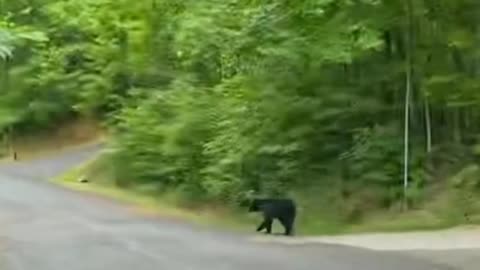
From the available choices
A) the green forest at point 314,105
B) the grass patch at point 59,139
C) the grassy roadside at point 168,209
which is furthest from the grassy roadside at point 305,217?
the grass patch at point 59,139

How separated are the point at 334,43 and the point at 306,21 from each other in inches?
27.9

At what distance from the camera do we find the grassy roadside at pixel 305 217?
18703 mm

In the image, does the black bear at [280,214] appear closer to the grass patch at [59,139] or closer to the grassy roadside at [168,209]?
the grassy roadside at [168,209]

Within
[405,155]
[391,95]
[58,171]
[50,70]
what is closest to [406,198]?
[405,155]

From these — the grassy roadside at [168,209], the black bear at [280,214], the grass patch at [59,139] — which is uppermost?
the black bear at [280,214]

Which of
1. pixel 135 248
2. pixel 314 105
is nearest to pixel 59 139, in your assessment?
pixel 314 105

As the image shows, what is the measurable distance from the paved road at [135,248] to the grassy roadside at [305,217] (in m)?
0.96

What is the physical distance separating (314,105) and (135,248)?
7.80 metres

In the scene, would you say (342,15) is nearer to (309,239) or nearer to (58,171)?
(309,239)

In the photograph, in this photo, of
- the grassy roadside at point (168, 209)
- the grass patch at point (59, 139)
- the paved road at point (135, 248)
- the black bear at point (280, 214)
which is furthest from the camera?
the grass patch at point (59, 139)

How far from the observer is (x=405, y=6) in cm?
1973

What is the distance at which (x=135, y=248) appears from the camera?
16391 mm

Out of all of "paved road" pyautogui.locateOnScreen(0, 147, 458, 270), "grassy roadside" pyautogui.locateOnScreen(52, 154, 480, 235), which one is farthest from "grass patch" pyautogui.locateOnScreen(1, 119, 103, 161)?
→ "paved road" pyautogui.locateOnScreen(0, 147, 458, 270)

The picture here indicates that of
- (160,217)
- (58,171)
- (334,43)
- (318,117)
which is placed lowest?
(58,171)
